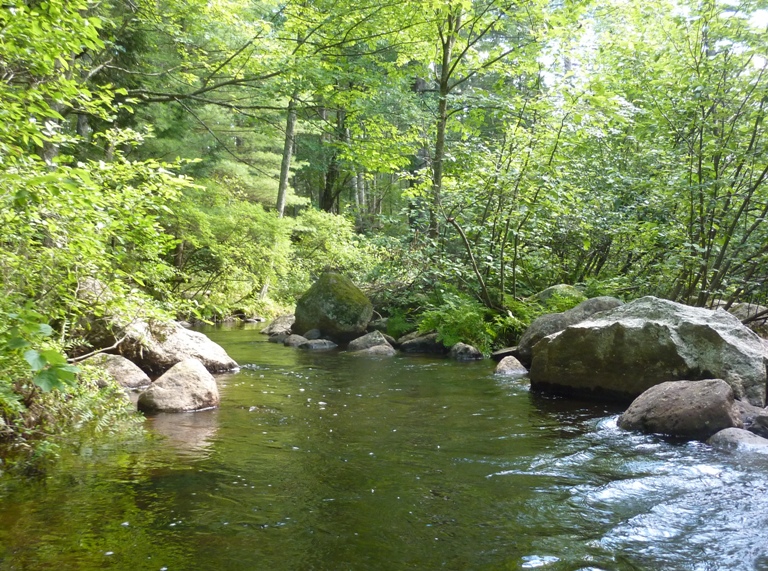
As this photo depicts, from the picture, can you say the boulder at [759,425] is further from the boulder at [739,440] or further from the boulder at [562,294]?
the boulder at [562,294]

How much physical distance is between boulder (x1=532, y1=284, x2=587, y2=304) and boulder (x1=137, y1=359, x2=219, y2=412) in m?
7.50

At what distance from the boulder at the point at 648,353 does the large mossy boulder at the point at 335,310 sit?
7.05 m

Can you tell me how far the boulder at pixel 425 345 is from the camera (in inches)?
505

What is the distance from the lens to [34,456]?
4.58 metres

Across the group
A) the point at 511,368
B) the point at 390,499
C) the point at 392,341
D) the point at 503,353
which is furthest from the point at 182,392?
the point at 392,341

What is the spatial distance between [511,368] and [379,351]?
11.2ft

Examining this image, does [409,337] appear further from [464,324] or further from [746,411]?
[746,411]

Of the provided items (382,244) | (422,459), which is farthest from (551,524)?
(382,244)

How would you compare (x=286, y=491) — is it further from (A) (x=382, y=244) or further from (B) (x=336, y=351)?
(A) (x=382, y=244)

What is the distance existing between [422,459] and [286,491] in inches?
51.8

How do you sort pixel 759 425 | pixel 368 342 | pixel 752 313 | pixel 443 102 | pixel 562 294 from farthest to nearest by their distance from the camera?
pixel 443 102 < pixel 368 342 < pixel 562 294 < pixel 752 313 < pixel 759 425

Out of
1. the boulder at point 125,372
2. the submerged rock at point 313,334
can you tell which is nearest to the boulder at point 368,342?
the submerged rock at point 313,334

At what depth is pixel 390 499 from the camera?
3936 mm

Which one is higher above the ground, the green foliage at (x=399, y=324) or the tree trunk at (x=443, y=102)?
the tree trunk at (x=443, y=102)
